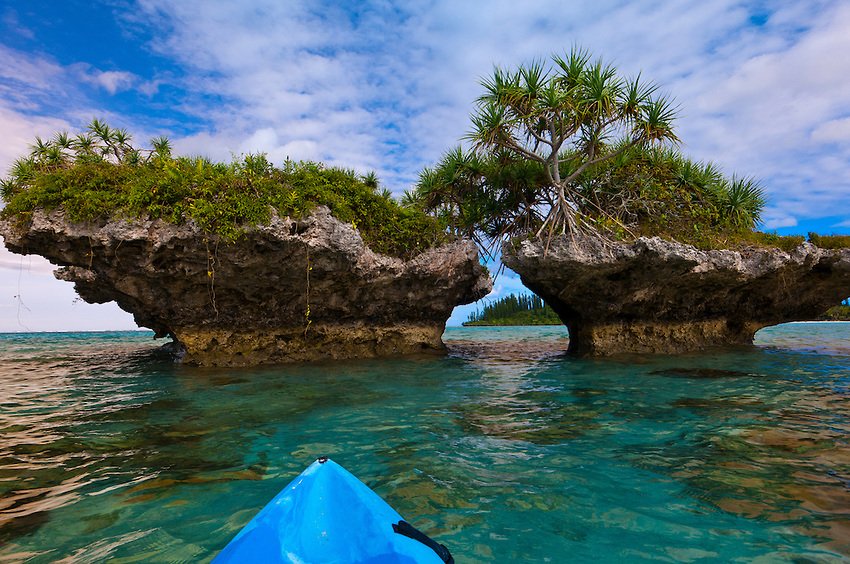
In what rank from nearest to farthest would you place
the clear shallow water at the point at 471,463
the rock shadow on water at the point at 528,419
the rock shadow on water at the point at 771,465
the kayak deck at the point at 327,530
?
1. the kayak deck at the point at 327,530
2. the clear shallow water at the point at 471,463
3. the rock shadow on water at the point at 771,465
4. the rock shadow on water at the point at 528,419

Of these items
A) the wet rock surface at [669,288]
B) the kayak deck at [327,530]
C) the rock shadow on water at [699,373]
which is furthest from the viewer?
the wet rock surface at [669,288]

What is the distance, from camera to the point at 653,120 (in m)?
12.1

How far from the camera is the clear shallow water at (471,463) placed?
2949 mm

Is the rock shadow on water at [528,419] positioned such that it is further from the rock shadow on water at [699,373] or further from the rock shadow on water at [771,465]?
the rock shadow on water at [699,373]

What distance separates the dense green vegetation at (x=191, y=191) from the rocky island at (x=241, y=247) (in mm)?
33

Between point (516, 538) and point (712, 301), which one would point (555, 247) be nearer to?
point (712, 301)

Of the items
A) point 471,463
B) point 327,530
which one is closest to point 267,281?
point 471,463

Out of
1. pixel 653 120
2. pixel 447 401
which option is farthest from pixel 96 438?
pixel 653 120

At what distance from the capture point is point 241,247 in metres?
10.6

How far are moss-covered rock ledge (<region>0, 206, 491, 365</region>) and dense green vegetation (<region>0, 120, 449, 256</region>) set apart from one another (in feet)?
1.01

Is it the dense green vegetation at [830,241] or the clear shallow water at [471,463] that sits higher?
the dense green vegetation at [830,241]

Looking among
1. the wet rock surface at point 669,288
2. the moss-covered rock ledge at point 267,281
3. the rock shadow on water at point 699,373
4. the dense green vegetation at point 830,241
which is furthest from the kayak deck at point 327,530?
the dense green vegetation at point 830,241

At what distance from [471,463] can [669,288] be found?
11.6 m

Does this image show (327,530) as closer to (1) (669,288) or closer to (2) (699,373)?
(2) (699,373)
